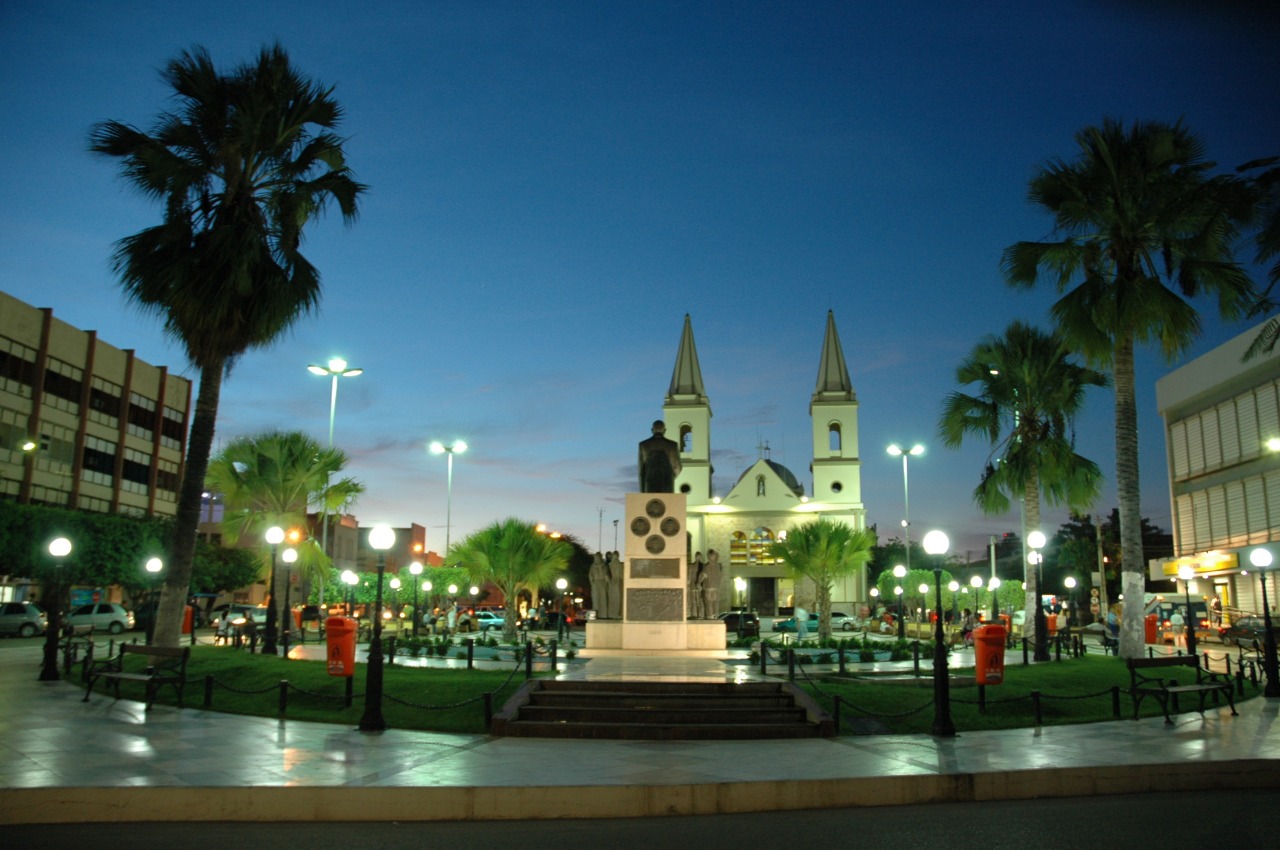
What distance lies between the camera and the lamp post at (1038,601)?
2425 cm

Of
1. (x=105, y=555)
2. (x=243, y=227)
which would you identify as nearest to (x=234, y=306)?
(x=243, y=227)

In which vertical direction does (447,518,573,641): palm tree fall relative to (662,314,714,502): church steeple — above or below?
below

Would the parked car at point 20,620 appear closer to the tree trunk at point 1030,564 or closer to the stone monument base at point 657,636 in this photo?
the stone monument base at point 657,636

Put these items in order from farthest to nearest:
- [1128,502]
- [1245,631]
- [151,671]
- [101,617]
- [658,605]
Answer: [101,617] < [1245,631] < [658,605] < [1128,502] < [151,671]

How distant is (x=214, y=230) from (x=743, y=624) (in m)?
23.7

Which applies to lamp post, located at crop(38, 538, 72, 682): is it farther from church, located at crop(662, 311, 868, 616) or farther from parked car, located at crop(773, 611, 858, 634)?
church, located at crop(662, 311, 868, 616)

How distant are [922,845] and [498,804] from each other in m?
4.05

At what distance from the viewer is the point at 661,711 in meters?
14.8

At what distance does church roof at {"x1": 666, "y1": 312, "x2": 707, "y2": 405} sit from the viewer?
7544cm

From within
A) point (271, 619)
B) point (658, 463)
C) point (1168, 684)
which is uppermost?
point (658, 463)

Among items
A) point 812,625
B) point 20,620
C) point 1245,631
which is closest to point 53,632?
point 20,620

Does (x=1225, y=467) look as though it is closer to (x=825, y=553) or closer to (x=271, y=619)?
(x=825, y=553)

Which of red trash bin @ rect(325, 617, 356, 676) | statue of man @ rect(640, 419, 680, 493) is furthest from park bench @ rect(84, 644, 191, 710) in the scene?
statue of man @ rect(640, 419, 680, 493)

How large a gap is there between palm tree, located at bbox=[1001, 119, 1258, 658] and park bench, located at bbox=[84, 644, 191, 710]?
18.7 meters
